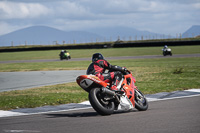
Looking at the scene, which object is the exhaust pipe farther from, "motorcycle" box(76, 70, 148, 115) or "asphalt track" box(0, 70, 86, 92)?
"asphalt track" box(0, 70, 86, 92)

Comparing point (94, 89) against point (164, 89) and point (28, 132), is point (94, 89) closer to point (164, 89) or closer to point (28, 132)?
point (28, 132)

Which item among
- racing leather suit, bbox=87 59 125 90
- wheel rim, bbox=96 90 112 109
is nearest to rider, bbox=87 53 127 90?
racing leather suit, bbox=87 59 125 90

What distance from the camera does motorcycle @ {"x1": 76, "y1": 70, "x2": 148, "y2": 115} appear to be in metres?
7.97

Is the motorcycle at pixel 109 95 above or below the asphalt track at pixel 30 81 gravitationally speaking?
above

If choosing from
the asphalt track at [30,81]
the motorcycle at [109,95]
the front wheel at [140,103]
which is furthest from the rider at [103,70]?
the asphalt track at [30,81]

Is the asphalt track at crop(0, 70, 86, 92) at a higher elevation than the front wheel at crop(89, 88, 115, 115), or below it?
below

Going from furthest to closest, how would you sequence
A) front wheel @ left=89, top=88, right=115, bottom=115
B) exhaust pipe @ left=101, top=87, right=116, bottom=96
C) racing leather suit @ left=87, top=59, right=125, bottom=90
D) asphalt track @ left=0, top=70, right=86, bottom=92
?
asphalt track @ left=0, top=70, right=86, bottom=92 → racing leather suit @ left=87, top=59, right=125, bottom=90 → exhaust pipe @ left=101, top=87, right=116, bottom=96 → front wheel @ left=89, top=88, right=115, bottom=115

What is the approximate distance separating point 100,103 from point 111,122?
93 cm

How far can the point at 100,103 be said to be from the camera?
8.22 m

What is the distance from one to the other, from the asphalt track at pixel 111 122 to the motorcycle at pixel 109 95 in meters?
0.19

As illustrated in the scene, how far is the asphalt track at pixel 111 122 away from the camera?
6.56 m

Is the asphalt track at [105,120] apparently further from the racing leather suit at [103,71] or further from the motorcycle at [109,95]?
the racing leather suit at [103,71]

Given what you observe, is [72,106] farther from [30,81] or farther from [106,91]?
[30,81]

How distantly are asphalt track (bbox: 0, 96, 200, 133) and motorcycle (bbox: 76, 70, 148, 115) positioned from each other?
19 cm
